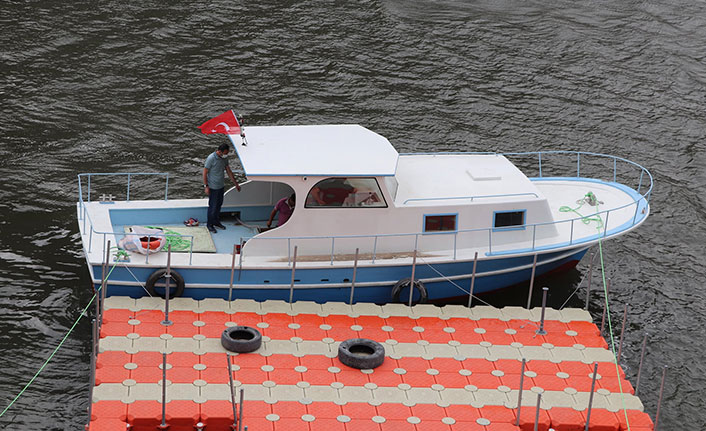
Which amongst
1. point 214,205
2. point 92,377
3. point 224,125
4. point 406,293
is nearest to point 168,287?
point 214,205

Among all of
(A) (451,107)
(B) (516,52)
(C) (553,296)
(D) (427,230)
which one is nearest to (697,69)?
(B) (516,52)

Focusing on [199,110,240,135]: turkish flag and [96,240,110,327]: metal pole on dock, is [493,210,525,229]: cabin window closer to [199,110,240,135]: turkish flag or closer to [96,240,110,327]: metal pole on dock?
[199,110,240,135]: turkish flag

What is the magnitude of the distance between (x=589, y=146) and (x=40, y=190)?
→ 53.0 ft

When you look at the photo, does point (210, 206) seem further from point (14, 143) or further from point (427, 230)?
point (14, 143)

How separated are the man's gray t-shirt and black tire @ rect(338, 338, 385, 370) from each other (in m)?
4.99

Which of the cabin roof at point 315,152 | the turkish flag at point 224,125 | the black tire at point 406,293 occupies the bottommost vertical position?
the black tire at point 406,293

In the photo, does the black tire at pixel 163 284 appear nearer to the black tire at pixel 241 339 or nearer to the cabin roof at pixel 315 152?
the black tire at pixel 241 339

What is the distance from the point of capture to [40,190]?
2673 centimetres

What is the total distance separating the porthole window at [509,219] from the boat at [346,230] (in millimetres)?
27

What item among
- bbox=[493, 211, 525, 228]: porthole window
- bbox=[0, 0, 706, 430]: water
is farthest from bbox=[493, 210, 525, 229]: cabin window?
bbox=[0, 0, 706, 430]: water

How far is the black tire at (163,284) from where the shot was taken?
20.3m

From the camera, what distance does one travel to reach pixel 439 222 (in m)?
21.5

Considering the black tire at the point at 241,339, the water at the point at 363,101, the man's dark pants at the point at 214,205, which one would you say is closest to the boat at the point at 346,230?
the man's dark pants at the point at 214,205

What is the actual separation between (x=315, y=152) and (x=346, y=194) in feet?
3.92
